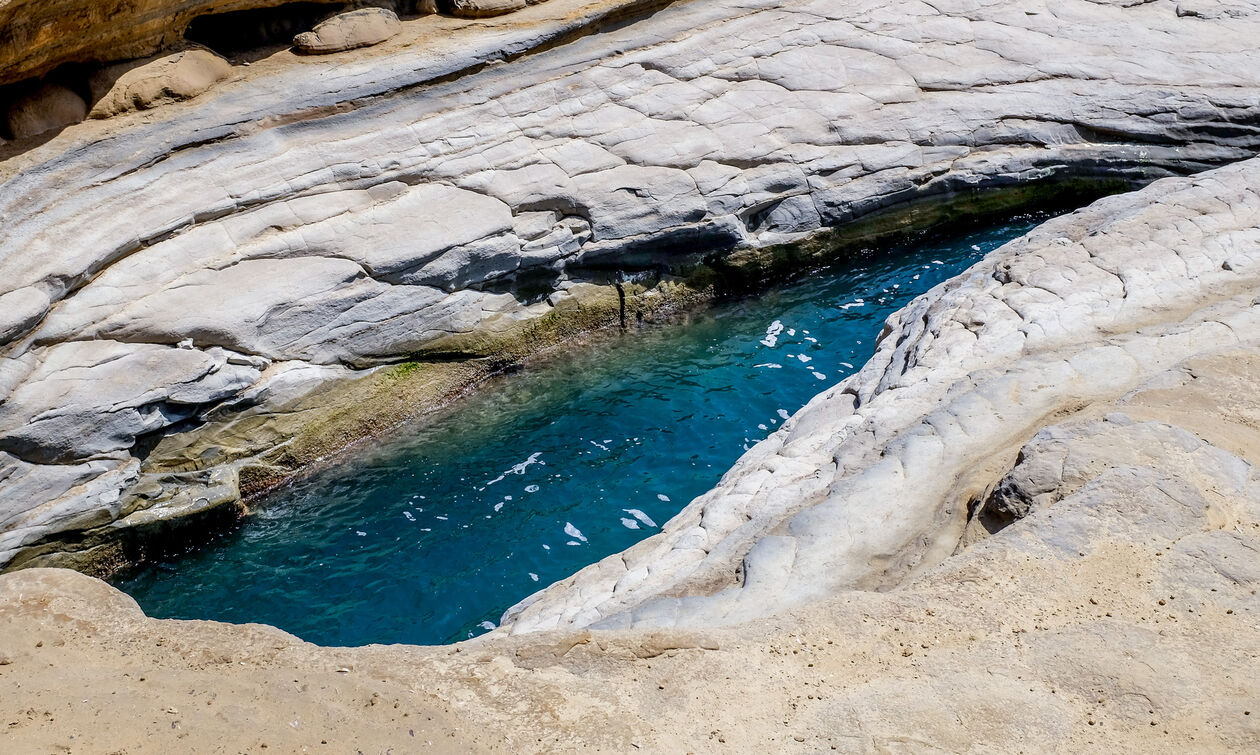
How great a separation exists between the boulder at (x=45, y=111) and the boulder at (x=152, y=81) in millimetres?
132

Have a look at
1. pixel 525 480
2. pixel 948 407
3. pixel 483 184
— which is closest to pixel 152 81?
pixel 483 184

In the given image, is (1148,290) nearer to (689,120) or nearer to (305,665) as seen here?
(689,120)

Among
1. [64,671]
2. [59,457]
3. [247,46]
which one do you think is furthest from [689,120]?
[64,671]

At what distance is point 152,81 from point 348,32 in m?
1.74

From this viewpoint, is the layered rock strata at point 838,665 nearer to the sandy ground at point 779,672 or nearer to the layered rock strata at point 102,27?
the sandy ground at point 779,672

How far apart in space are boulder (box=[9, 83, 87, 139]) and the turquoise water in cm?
340

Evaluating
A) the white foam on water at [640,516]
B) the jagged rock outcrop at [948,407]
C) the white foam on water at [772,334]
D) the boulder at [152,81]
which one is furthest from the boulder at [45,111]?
the white foam on water at [772,334]

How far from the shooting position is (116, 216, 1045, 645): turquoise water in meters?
6.59


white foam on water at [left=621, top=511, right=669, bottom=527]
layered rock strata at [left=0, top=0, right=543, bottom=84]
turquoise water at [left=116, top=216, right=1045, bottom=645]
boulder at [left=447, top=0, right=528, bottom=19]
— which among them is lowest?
white foam on water at [left=621, top=511, right=669, bottom=527]

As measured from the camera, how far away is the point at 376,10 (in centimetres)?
949

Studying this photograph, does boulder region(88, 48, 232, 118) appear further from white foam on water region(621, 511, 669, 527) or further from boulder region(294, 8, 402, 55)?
white foam on water region(621, 511, 669, 527)

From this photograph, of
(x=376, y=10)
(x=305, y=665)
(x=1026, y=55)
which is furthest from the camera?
(x=1026, y=55)

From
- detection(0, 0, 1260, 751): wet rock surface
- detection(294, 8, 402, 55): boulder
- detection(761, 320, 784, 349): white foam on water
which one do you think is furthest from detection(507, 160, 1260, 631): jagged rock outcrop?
detection(294, 8, 402, 55): boulder

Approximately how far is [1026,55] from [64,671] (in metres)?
9.79
